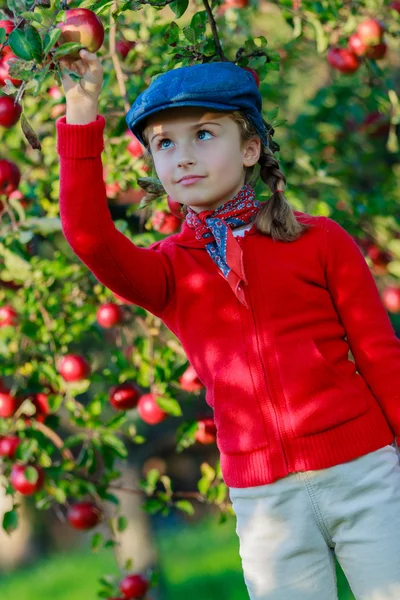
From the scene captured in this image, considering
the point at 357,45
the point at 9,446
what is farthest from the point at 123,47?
the point at 9,446

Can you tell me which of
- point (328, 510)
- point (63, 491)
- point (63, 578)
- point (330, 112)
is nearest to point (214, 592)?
point (63, 578)

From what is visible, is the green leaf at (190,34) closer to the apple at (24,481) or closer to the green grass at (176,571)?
the apple at (24,481)

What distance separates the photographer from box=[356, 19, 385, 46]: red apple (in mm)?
2584

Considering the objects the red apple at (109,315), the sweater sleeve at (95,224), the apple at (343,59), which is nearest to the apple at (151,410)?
the red apple at (109,315)

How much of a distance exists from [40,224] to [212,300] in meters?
1.11

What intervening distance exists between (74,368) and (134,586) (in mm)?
660

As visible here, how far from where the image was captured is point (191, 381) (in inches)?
90.7

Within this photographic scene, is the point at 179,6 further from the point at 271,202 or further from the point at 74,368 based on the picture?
the point at 74,368

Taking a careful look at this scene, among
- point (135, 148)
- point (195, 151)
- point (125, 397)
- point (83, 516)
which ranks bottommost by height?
point (83, 516)

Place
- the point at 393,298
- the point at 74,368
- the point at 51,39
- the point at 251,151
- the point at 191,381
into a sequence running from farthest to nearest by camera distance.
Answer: the point at 393,298 < the point at 74,368 < the point at 191,381 < the point at 251,151 < the point at 51,39

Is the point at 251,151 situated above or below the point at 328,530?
above

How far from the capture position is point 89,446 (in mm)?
2484

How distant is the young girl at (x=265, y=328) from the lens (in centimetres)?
147

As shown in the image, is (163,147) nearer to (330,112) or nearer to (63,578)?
(330,112)
